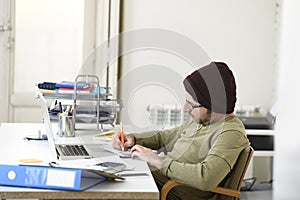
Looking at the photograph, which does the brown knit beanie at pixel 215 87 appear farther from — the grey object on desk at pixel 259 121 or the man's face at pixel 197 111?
the grey object on desk at pixel 259 121

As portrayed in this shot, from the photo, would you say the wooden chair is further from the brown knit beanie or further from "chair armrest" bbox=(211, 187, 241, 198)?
the brown knit beanie

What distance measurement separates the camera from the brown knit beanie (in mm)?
2039

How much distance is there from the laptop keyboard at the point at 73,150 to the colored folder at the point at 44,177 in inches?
21.5

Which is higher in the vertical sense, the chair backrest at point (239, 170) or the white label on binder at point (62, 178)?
the white label on binder at point (62, 178)

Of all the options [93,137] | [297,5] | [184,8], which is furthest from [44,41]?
[297,5]

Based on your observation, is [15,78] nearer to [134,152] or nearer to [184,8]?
[184,8]

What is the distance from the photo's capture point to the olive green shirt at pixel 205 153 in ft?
6.13

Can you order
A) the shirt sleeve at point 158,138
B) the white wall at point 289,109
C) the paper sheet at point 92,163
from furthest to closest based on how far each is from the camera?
1. the shirt sleeve at point 158,138
2. the paper sheet at point 92,163
3. the white wall at point 289,109

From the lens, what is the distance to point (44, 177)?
57.2 inches

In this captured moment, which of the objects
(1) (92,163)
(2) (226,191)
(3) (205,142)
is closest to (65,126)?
(1) (92,163)

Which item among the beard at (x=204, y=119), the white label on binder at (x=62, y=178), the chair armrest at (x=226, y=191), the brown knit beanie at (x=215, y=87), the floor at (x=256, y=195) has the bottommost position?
the floor at (x=256, y=195)

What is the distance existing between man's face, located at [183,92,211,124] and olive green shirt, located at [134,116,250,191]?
3 centimetres

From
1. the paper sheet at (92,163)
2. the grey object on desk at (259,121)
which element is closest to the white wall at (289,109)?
the paper sheet at (92,163)

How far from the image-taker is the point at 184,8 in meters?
4.19
